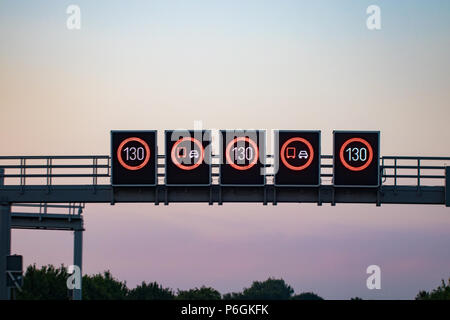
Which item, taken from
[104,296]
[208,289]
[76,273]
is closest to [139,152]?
[76,273]

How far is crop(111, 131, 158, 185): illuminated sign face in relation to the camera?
4041 centimetres

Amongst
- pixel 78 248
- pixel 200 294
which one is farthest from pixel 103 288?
pixel 78 248

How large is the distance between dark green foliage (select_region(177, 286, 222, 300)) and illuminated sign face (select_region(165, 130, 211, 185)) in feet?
370

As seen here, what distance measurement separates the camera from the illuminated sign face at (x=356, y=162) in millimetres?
40250

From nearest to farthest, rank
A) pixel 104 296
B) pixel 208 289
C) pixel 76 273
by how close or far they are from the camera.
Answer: pixel 76 273, pixel 104 296, pixel 208 289

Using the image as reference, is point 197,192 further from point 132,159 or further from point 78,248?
point 78,248

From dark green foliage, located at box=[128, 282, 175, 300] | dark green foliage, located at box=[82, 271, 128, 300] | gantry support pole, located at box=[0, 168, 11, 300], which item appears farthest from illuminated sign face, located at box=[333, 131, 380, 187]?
dark green foliage, located at box=[128, 282, 175, 300]

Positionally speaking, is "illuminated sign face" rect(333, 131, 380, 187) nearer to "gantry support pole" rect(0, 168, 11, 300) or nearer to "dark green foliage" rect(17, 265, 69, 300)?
"gantry support pole" rect(0, 168, 11, 300)

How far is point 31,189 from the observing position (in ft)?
136

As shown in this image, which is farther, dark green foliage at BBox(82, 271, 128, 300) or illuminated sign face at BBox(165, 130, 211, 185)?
dark green foliage at BBox(82, 271, 128, 300)

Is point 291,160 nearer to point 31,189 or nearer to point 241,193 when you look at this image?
point 241,193
